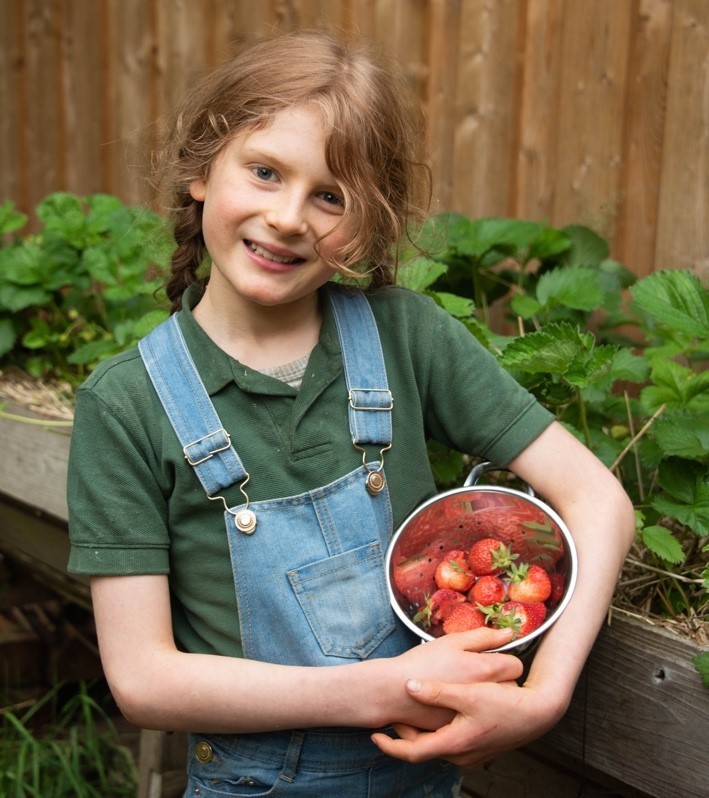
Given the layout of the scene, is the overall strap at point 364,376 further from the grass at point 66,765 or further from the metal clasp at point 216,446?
the grass at point 66,765

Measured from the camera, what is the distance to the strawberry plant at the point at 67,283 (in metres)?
2.86

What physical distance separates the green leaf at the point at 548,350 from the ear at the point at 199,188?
0.53 metres

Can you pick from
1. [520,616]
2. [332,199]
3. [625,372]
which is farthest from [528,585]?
[625,372]

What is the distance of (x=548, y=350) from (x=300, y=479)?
1.54ft

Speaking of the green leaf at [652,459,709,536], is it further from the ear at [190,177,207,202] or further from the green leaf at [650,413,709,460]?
the ear at [190,177,207,202]

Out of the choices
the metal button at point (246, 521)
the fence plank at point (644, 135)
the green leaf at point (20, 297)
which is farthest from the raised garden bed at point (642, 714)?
the green leaf at point (20, 297)

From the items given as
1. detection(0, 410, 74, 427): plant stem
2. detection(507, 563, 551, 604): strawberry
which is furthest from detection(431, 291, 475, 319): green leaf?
detection(0, 410, 74, 427): plant stem

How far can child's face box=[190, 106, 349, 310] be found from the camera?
53.8 inches

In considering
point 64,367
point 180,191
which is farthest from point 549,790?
point 64,367

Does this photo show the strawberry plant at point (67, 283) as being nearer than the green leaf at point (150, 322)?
No

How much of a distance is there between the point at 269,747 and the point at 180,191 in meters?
0.85

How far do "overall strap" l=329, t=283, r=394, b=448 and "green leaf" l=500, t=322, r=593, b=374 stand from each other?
25 centimetres

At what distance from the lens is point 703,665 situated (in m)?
1.39

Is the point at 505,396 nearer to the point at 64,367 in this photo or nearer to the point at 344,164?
the point at 344,164
